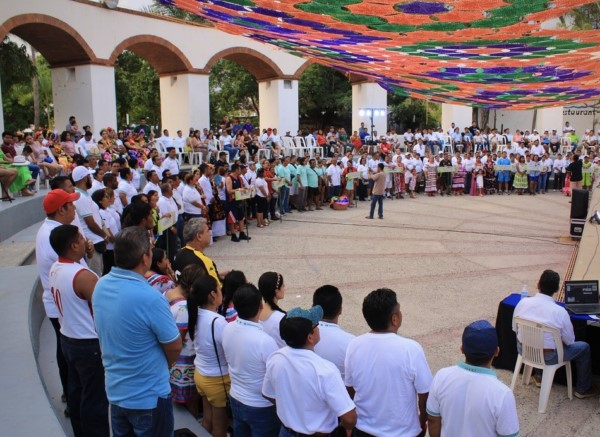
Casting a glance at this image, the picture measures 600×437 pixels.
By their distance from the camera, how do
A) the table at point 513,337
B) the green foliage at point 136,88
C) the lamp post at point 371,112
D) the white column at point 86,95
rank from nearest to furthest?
the table at point 513,337
the white column at point 86,95
the lamp post at point 371,112
the green foliage at point 136,88

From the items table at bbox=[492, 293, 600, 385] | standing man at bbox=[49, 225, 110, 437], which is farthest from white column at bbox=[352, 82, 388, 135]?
standing man at bbox=[49, 225, 110, 437]

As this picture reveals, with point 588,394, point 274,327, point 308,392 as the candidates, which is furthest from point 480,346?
point 588,394

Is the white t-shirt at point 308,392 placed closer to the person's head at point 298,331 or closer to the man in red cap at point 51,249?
the person's head at point 298,331

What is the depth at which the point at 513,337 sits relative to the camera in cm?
634

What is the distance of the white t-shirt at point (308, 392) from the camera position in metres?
3.14

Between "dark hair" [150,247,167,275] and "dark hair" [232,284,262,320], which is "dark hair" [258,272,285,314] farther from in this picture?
"dark hair" [150,247,167,275]

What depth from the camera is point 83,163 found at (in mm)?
9477

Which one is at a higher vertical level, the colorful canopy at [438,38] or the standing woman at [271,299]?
the colorful canopy at [438,38]

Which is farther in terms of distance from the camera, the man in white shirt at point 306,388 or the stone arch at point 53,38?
the stone arch at point 53,38

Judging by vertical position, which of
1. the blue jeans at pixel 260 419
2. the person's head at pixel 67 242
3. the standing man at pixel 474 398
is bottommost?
the blue jeans at pixel 260 419

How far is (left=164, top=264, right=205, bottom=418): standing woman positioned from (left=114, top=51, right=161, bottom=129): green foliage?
35723 mm

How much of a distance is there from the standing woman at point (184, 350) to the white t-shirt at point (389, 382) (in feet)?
5.22

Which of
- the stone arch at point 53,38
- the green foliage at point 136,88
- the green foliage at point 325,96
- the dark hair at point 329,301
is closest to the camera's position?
the dark hair at point 329,301

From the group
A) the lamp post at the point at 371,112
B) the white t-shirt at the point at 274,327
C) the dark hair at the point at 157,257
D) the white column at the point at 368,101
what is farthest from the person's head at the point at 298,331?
the white column at the point at 368,101
